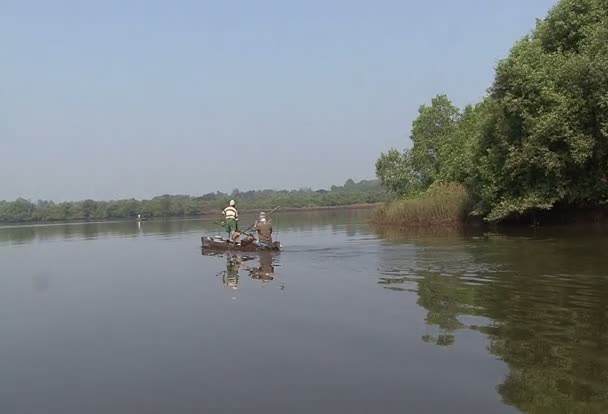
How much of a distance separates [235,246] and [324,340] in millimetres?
16845

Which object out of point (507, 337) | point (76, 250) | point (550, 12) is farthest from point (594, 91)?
point (76, 250)

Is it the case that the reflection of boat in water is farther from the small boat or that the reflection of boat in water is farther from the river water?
the small boat

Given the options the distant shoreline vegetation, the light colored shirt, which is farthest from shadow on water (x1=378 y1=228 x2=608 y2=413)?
the distant shoreline vegetation

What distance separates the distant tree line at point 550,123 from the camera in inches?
1090

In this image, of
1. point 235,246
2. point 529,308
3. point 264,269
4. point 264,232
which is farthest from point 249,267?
point 529,308

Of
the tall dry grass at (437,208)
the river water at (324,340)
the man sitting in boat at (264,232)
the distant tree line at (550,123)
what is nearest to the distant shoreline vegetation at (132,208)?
the tall dry grass at (437,208)

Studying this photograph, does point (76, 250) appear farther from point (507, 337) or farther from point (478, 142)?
point (507, 337)

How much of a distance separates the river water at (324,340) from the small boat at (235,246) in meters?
5.55

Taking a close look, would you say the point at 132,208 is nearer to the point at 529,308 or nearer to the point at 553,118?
the point at 553,118

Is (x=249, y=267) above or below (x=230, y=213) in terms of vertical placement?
below

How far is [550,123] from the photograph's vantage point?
2761 cm

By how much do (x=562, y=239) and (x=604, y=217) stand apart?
939 centimetres

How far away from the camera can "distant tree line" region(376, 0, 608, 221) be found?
27688mm

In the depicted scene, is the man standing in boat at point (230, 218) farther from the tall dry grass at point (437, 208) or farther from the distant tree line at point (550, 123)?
the tall dry grass at point (437, 208)
